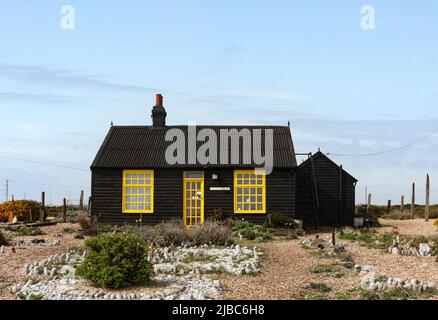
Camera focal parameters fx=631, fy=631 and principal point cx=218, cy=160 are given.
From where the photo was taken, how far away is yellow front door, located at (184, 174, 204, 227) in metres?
26.8

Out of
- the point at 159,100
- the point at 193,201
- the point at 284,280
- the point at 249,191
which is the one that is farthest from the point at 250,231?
the point at 159,100

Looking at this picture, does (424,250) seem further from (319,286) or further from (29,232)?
(29,232)

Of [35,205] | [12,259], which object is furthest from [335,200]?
[12,259]

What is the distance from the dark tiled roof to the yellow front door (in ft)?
2.55

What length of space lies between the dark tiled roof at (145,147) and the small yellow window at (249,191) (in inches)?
19.0

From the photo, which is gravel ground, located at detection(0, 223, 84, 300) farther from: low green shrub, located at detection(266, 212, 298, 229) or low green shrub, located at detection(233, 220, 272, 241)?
low green shrub, located at detection(266, 212, 298, 229)

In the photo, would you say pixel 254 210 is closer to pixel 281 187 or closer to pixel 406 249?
pixel 281 187

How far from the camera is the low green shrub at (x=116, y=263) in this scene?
11820 millimetres

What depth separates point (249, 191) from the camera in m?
26.8

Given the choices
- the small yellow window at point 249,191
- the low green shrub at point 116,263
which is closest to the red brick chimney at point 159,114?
the small yellow window at point 249,191

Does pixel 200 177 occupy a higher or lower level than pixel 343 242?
higher

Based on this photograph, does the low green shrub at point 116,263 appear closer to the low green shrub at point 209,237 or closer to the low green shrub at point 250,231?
the low green shrub at point 209,237
